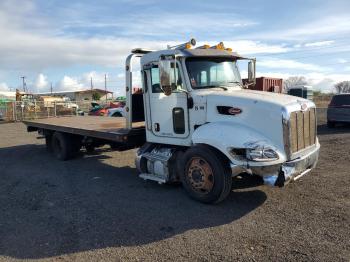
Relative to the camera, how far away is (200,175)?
252 inches

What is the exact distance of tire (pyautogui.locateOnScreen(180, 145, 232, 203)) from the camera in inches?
239

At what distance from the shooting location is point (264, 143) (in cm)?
577

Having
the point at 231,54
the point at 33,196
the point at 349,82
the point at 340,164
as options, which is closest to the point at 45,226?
the point at 33,196

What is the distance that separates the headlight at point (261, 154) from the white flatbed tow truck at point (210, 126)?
15mm

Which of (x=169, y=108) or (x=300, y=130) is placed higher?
(x=169, y=108)

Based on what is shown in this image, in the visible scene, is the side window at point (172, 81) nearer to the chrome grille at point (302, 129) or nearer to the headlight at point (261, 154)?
the headlight at point (261, 154)

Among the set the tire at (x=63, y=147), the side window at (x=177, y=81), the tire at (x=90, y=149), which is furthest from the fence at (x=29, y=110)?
the side window at (x=177, y=81)

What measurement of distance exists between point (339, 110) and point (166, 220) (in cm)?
1445

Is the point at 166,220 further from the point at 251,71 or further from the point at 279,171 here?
the point at 251,71

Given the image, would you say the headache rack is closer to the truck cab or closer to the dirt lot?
the truck cab

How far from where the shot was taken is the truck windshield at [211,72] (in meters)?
6.97

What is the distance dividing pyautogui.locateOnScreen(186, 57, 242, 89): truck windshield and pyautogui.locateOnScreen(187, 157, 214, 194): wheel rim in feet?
4.75

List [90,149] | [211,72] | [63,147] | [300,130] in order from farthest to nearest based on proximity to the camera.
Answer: [90,149] < [63,147] < [211,72] < [300,130]

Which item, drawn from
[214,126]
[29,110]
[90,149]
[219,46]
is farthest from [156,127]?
[29,110]
